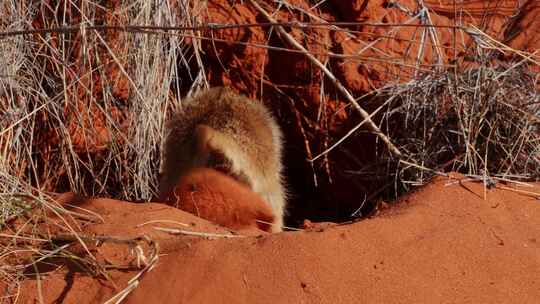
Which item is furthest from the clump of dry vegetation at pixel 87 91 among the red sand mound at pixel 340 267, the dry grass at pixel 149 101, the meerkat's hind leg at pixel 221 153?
the red sand mound at pixel 340 267

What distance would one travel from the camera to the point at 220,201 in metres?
3.51

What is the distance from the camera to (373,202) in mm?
4969

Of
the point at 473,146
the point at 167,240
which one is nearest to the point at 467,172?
the point at 473,146

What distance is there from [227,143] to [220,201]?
278mm

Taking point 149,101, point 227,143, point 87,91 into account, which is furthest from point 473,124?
point 87,91

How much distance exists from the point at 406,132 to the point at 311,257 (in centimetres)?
194

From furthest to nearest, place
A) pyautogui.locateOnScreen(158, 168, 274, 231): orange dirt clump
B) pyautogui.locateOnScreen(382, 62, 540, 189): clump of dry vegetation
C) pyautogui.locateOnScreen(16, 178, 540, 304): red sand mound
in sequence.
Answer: pyautogui.locateOnScreen(382, 62, 540, 189): clump of dry vegetation, pyautogui.locateOnScreen(158, 168, 274, 231): orange dirt clump, pyautogui.locateOnScreen(16, 178, 540, 304): red sand mound

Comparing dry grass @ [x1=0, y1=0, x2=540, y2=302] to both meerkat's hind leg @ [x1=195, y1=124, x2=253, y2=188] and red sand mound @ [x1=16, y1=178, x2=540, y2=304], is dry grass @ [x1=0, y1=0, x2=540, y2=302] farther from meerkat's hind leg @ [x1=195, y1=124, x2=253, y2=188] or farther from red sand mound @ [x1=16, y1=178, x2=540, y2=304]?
red sand mound @ [x1=16, y1=178, x2=540, y2=304]

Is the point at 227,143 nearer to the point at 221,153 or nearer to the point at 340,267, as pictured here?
the point at 221,153

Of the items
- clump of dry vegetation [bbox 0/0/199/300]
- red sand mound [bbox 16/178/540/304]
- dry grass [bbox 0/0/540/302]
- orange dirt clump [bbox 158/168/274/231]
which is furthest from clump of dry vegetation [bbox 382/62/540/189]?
clump of dry vegetation [bbox 0/0/199/300]

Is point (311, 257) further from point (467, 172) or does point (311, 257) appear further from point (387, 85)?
point (387, 85)

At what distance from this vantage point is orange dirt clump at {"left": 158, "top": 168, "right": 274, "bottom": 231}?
11.2ft

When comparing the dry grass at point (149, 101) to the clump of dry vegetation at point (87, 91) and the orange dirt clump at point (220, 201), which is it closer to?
the clump of dry vegetation at point (87, 91)

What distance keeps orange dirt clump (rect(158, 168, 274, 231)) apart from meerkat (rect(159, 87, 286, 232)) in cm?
6
